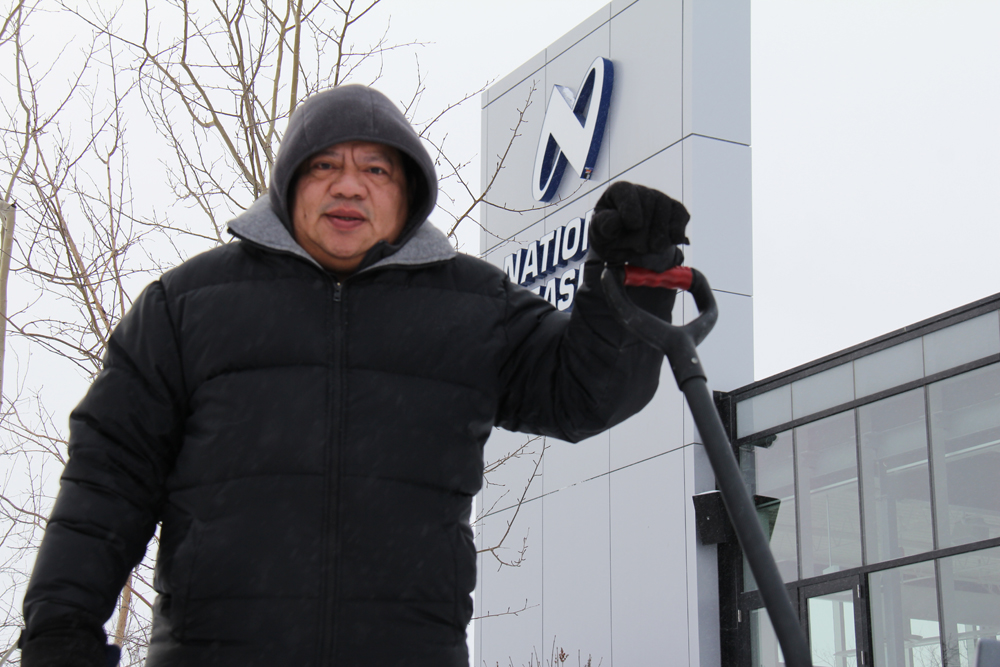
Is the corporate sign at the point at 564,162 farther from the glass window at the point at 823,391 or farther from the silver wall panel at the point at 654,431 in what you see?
the glass window at the point at 823,391

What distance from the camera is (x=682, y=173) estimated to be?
54.3 ft

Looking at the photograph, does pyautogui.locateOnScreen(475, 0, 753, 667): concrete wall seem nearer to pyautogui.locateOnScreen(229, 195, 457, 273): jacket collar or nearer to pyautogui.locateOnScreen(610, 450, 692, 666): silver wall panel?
pyautogui.locateOnScreen(610, 450, 692, 666): silver wall panel

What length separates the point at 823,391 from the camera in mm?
15055

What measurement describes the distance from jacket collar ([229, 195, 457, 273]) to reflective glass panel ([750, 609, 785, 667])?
13.6 meters

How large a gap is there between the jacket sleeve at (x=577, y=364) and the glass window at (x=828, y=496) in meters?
12.8

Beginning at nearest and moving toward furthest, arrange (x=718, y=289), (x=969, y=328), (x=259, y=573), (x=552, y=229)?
(x=259, y=573)
(x=969, y=328)
(x=718, y=289)
(x=552, y=229)

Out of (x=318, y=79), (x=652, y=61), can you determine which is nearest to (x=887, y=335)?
(x=652, y=61)

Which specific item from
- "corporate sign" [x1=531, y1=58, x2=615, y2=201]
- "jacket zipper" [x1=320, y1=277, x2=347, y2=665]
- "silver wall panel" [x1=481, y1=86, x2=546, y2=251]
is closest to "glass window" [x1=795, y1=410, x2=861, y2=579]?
"corporate sign" [x1=531, y1=58, x2=615, y2=201]

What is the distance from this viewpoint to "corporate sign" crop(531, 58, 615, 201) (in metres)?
18.4

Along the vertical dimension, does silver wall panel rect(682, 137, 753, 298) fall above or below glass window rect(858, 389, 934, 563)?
above

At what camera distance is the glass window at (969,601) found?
12250 mm

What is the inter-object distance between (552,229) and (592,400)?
17.4 meters

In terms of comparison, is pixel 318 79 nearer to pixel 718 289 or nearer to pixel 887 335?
pixel 887 335

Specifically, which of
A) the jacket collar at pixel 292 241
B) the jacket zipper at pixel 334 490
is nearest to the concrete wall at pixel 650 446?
the jacket collar at pixel 292 241
